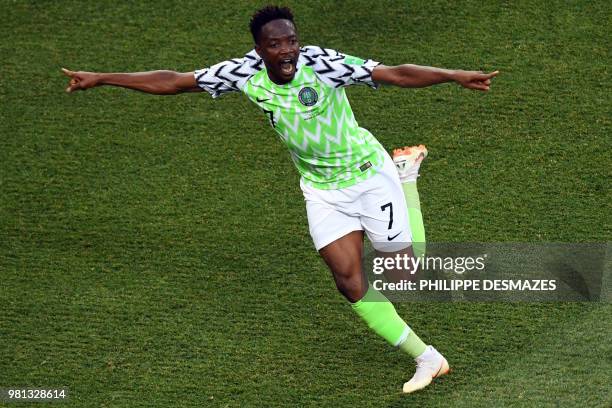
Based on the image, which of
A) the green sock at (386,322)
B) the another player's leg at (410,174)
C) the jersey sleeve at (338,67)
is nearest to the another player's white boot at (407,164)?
the another player's leg at (410,174)

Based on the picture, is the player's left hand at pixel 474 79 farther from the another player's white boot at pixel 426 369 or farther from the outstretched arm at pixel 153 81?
the another player's white boot at pixel 426 369

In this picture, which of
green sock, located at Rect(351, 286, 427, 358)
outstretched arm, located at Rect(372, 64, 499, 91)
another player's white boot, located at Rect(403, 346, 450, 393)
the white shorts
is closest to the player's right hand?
the white shorts

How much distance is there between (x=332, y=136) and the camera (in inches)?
269

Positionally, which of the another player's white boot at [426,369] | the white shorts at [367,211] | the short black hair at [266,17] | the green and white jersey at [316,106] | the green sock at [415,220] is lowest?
the another player's white boot at [426,369]

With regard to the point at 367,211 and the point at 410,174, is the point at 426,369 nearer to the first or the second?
the point at 367,211

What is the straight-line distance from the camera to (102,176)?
8914 millimetres

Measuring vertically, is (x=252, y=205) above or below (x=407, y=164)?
below

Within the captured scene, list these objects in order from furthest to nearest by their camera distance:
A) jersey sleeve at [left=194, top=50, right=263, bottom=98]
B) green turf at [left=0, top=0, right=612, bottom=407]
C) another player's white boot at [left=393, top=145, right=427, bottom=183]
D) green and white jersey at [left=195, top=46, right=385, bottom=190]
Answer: another player's white boot at [left=393, top=145, right=427, bottom=183], green turf at [left=0, top=0, right=612, bottom=407], jersey sleeve at [left=194, top=50, right=263, bottom=98], green and white jersey at [left=195, top=46, right=385, bottom=190]

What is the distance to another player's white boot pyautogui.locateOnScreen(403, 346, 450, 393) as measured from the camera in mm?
7055

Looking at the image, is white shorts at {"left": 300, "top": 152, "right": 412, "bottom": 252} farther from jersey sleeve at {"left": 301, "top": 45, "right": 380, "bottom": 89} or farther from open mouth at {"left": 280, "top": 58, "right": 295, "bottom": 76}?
open mouth at {"left": 280, "top": 58, "right": 295, "bottom": 76}

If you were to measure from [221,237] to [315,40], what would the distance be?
2180mm

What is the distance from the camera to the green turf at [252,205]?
286 inches

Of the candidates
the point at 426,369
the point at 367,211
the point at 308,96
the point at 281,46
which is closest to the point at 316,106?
the point at 308,96

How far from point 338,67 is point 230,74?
0.63 meters
